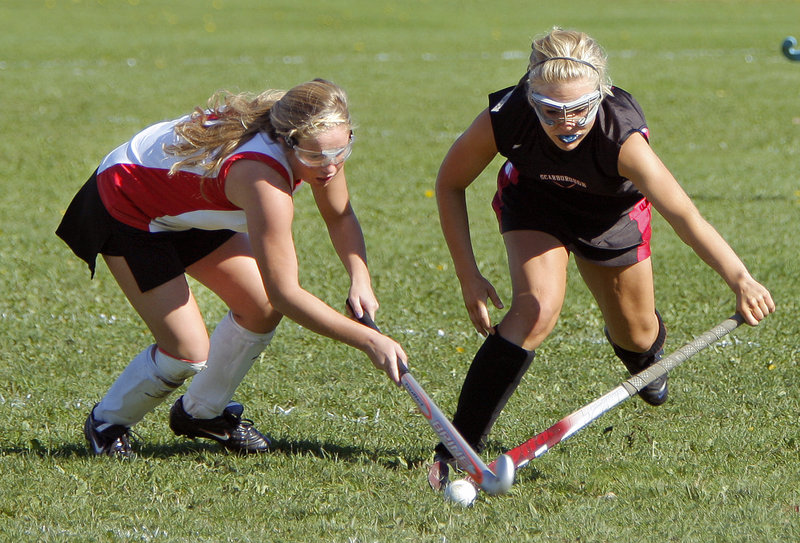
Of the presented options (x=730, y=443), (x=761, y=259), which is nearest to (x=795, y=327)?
(x=761, y=259)

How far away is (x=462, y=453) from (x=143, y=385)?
1.30 metres

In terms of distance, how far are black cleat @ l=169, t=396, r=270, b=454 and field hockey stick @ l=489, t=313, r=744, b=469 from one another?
1084 mm

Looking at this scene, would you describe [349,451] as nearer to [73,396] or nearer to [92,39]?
[73,396]

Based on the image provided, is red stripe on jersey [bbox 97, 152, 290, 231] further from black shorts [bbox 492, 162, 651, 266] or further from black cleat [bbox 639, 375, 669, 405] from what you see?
black cleat [bbox 639, 375, 669, 405]

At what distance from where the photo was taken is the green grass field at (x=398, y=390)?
3.52 m

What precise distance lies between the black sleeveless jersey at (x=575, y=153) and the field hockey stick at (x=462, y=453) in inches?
35.4

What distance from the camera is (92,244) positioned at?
3.94 metres

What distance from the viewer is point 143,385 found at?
159 inches

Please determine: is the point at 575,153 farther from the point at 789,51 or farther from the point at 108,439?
the point at 789,51

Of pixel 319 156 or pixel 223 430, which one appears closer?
pixel 319 156

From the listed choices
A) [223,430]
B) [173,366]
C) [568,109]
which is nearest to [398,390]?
[223,430]

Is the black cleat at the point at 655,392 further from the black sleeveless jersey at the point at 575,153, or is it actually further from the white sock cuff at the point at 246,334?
the white sock cuff at the point at 246,334

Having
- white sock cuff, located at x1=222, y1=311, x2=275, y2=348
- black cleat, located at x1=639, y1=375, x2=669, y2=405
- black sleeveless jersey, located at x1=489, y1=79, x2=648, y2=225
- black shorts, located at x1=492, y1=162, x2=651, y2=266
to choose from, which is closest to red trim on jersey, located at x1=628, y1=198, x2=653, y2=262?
black shorts, located at x1=492, y1=162, x2=651, y2=266

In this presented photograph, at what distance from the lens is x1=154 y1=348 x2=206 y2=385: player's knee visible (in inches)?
156
